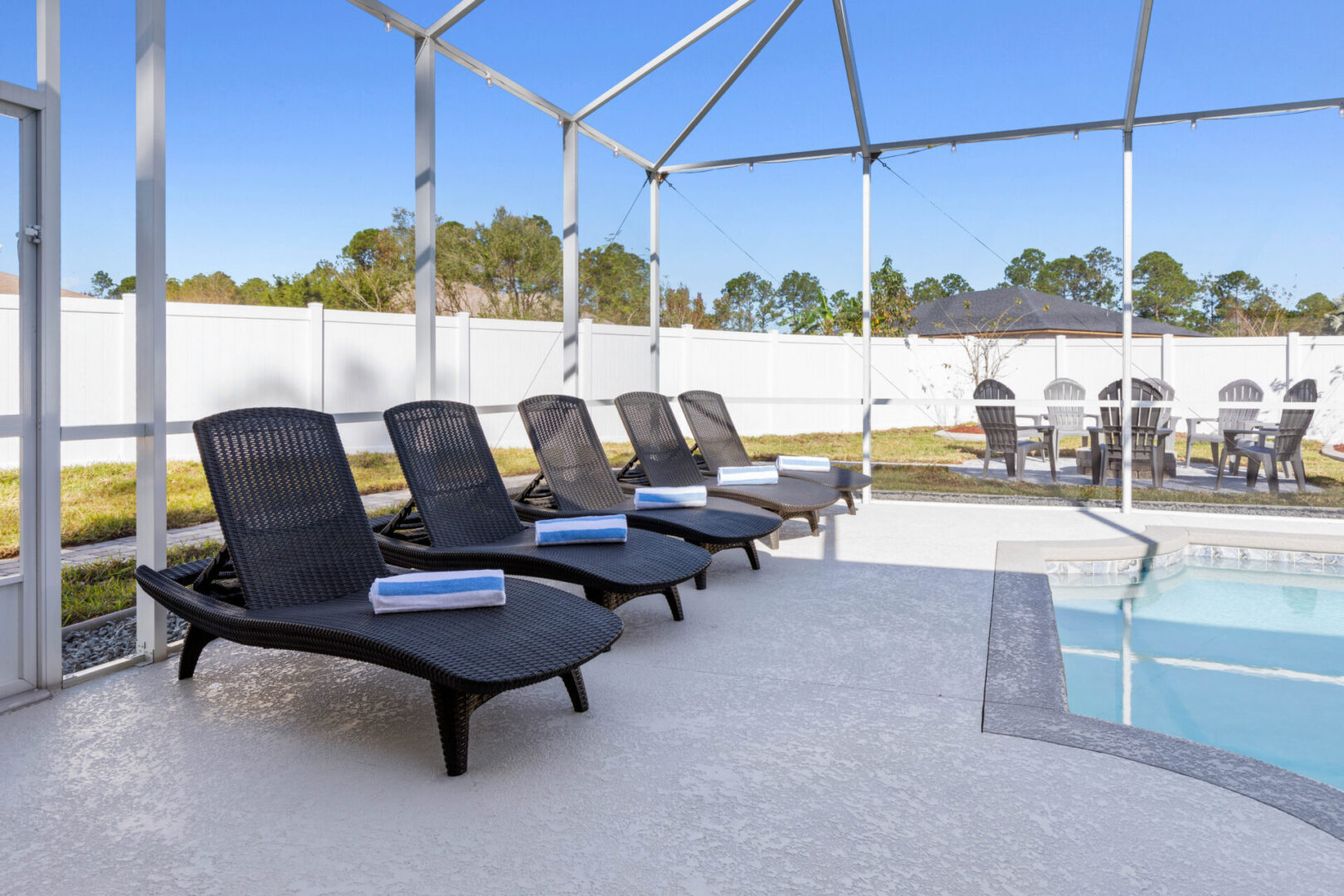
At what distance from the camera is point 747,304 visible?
12.2 meters

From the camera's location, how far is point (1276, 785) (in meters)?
2.41

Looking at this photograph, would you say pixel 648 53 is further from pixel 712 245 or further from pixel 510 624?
pixel 510 624

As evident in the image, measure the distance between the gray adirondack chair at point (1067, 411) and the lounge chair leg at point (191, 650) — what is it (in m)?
6.87

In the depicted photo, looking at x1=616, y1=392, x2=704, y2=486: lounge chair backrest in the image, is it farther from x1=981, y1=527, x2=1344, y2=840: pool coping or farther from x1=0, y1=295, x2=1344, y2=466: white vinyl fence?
x1=981, y1=527, x2=1344, y2=840: pool coping

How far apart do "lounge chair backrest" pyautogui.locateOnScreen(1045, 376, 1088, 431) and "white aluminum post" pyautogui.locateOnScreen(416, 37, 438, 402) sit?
17.9 feet

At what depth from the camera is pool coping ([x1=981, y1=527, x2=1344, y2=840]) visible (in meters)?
2.37

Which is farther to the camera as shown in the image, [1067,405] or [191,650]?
[1067,405]

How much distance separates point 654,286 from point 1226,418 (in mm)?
5013

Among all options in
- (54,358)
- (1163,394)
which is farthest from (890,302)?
(54,358)

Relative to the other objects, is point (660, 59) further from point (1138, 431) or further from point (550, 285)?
point (1138, 431)

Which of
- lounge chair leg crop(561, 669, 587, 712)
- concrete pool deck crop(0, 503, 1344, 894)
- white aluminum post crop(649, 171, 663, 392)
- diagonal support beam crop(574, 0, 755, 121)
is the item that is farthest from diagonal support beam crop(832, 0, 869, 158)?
lounge chair leg crop(561, 669, 587, 712)

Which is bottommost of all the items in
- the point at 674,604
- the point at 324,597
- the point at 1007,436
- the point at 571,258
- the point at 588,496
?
the point at 674,604

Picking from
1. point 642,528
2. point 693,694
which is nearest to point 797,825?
point 693,694

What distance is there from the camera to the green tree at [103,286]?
3918 mm
